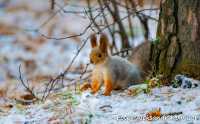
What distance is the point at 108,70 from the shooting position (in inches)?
190

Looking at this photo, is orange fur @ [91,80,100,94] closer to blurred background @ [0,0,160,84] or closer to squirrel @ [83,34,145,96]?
squirrel @ [83,34,145,96]

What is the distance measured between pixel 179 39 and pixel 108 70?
2.00 ft

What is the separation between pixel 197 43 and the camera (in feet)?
14.7

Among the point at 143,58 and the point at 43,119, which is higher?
the point at 143,58

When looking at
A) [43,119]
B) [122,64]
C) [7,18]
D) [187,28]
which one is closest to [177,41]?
[187,28]

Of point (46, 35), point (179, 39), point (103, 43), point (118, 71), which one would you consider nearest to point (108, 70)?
point (118, 71)

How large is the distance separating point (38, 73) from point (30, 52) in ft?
4.68

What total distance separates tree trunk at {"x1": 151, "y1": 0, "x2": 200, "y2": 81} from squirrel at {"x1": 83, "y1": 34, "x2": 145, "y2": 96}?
0.95 ft

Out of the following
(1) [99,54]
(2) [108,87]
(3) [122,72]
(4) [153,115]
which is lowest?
(4) [153,115]

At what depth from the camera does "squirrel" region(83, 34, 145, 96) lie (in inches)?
186

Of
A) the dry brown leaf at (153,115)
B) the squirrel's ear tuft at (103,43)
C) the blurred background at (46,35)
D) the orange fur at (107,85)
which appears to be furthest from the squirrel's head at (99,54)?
the blurred background at (46,35)

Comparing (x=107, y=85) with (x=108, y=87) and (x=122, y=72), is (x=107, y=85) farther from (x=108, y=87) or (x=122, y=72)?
(x=122, y=72)

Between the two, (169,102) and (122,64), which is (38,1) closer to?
(122,64)

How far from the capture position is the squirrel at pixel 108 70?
15.5 feet
